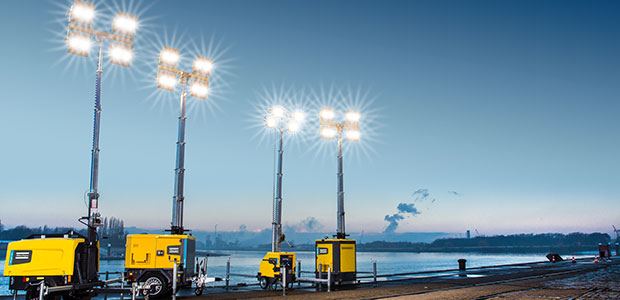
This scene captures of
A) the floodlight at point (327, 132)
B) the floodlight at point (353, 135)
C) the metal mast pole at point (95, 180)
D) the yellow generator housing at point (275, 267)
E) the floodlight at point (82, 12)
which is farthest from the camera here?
the floodlight at point (353, 135)

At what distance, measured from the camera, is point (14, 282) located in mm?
15086

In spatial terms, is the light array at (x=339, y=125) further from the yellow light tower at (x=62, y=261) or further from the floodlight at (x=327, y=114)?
the yellow light tower at (x=62, y=261)

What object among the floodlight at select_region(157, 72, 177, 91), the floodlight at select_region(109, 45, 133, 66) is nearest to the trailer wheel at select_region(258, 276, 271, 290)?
the floodlight at select_region(157, 72, 177, 91)

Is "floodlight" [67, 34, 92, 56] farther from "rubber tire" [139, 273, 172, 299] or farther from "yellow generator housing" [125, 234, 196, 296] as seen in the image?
"rubber tire" [139, 273, 172, 299]

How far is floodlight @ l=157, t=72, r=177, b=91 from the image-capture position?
25516mm

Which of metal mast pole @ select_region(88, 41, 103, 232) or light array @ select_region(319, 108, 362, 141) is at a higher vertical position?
light array @ select_region(319, 108, 362, 141)

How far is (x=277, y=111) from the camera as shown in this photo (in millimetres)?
30969

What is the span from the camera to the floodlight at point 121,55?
21.5 m

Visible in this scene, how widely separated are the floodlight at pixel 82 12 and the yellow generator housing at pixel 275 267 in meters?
13.0

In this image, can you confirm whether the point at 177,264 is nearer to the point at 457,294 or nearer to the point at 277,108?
the point at 457,294

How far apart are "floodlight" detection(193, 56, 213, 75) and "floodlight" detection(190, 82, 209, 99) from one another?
0.66 meters

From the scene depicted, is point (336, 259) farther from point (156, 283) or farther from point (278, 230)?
point (156, 283)

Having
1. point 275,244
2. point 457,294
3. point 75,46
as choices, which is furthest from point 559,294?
point 75,46

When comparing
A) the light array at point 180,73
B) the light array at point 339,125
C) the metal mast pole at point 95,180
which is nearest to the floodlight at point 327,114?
the light array at point 339,125
